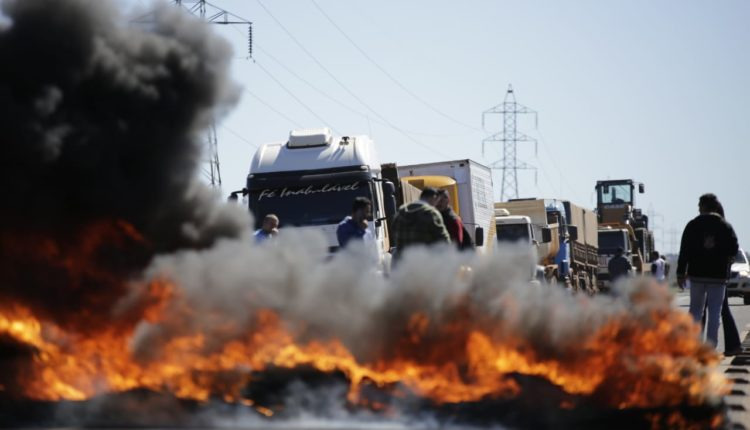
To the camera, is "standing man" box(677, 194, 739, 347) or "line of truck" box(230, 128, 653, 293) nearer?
"standing man" box(677, 194, 739, 347)

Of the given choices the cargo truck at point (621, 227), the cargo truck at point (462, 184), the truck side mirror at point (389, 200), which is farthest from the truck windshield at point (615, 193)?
the truck side mirror at point (389, 200)

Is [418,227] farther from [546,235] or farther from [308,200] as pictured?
[546,235]

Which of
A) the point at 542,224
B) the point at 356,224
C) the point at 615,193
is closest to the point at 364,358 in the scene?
the point at 356,224

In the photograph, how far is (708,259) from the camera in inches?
561

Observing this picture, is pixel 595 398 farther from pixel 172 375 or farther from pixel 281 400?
pixel 172 375

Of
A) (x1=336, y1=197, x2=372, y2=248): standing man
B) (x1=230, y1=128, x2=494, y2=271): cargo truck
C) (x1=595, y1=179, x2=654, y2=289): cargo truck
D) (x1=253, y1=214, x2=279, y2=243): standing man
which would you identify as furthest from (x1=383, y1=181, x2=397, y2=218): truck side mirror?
(x1=595, y1=179, x2=654, y2=289): cargo truck

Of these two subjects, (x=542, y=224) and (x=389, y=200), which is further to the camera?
(x=542, y=224)

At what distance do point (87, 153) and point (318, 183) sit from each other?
824 cm

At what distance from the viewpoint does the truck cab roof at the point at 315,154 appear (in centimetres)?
1806

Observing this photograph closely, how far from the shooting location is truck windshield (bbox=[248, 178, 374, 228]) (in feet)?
57.8

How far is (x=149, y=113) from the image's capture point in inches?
403

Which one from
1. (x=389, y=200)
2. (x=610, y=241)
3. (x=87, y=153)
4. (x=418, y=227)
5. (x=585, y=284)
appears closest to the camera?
(x=87, y=153)

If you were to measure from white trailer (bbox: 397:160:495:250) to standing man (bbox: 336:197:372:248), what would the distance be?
335 inches

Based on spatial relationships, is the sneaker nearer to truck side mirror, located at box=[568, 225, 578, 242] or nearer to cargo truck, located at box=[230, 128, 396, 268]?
cargo truck, located at box=[230, 128, 396, 268]
